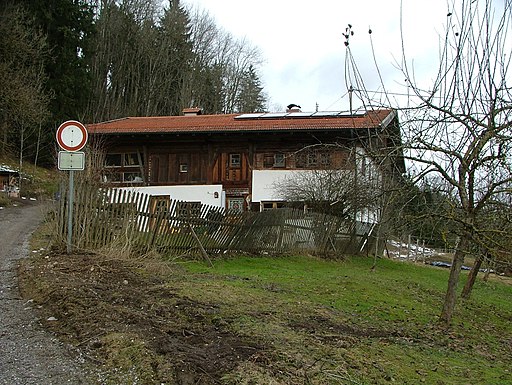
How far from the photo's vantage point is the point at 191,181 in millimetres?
27641

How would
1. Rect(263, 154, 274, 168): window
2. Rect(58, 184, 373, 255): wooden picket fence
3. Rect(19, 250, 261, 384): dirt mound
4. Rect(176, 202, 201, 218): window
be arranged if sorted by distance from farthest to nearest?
1. Rect(263, 154, 274, 168): window
2. Rect(176, 202, 201, 218): window
3. Rect(58, 184, 373, 255): wooden picket fence
4. Rect(19, 250, 261, 384): dirt mound

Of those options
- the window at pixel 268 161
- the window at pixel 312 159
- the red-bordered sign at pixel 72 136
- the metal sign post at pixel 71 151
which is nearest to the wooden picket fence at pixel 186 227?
the metal sign post at pixel 71 151

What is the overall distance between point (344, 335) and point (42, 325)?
127 inches

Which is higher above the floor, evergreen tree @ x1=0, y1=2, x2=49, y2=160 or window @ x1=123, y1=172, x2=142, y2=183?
evergreen tree @ x1=0, y1=2, x2=49, y2=160

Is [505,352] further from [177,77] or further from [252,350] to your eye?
[177,77]

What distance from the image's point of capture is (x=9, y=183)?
25.3 metres

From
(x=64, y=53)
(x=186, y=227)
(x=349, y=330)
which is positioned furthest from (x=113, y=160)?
(x=349, y=330)

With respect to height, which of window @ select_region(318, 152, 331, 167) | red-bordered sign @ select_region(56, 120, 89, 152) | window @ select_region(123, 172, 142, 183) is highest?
window @ select_region(318, 152, 331, 167)

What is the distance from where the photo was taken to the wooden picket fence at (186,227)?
377 inches

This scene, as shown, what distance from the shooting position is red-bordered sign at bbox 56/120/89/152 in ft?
29.1

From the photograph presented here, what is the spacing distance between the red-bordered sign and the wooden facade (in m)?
16.6

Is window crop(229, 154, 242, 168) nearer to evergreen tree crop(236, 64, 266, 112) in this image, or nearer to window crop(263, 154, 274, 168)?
window crop(263, 154, 274, 168)

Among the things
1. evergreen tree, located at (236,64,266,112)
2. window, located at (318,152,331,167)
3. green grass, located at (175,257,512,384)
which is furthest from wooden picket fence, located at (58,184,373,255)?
evergreen tree, located at (236,64,266,112)

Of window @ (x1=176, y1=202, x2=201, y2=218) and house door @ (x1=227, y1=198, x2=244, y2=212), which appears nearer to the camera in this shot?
window @ (x1=176, y1=202, x2=201, y2=218)
